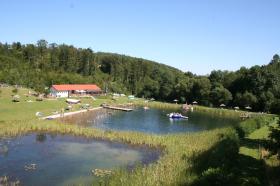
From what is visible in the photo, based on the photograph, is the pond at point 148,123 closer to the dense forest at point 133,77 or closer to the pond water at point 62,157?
the pond water at point 62,157

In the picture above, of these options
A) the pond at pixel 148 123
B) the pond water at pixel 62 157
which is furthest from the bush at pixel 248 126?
the pond water at pixel 62 157

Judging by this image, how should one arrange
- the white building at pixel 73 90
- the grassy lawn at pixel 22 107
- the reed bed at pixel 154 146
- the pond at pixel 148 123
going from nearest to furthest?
the reed bed at pixel 154 146, the grassy lawn at pixel 22 107, the pond at pixel 148 123, the white building at pixel 73 90

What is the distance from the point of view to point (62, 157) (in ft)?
124

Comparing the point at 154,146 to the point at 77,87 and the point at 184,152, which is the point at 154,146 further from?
the point at 77,87

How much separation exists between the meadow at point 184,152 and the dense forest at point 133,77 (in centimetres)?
3885

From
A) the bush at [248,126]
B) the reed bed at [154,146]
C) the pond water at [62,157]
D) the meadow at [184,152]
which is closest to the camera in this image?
the meadow at [184,152]

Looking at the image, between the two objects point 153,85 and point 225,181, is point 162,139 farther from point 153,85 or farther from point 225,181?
point 153,85

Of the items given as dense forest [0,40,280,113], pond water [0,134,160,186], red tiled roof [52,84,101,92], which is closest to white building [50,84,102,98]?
red tiled roof [52,84,101,92]

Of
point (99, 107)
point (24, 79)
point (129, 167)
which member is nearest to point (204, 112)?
point (99, 107)

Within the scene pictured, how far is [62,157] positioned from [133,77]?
11838 centimetres

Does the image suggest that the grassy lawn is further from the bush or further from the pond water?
the bush

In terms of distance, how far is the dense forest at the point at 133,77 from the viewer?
104 meters

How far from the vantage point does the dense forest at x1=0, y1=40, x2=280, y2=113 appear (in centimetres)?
10356

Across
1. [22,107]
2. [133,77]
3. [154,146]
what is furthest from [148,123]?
[133,77]
